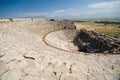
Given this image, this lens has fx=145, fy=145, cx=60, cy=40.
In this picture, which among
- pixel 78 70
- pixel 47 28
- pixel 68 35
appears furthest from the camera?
pixel 68 35

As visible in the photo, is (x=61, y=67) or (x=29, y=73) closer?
(x=29, y=73)

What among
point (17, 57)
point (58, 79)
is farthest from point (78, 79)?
point (17, 57)

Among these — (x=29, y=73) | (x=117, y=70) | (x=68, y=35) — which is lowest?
(x=68, y=35)

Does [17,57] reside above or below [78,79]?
above

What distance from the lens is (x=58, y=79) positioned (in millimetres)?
6953

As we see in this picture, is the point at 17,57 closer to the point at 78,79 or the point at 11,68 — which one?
the point at 11,68

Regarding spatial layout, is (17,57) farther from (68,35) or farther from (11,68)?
(68,35)

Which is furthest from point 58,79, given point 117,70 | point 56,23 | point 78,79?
point 56,23

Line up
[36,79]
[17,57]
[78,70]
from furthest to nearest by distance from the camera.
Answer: [17,57] < [78,70] < [36,79]

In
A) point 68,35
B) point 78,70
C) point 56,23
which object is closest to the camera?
point 78,70

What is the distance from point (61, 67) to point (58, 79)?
147cm

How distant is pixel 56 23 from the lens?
41.1 meters

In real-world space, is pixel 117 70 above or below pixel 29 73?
below

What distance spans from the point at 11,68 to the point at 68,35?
103ft
